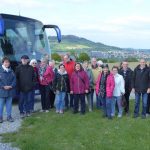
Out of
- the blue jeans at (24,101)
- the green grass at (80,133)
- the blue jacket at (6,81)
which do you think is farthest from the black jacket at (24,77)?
the green grass at (80,133)

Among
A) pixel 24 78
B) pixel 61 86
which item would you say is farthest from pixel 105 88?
pixel 24 78

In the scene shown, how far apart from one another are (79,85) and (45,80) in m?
1.15

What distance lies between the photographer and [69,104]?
1443 centimetres

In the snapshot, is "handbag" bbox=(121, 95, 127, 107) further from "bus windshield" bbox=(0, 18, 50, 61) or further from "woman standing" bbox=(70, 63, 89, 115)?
"bus windshield" bbox=(0, 18, 50, 61)

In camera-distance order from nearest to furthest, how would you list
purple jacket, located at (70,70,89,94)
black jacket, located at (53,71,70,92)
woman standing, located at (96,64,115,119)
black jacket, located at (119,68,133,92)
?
woman standing, located at (96,64,115,119), black jacket, located at (119,68,133,92), purple jacket, located at (70,70,89,94), black jacket, located at (53,71,70,92)

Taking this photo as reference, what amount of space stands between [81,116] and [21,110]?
1725 mm

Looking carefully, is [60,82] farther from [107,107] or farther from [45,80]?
[107,107]

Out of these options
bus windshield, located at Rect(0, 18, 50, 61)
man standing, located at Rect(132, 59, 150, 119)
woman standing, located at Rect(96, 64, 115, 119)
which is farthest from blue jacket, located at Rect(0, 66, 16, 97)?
bus windshield, located at Rect(0, 18, 50, 61)

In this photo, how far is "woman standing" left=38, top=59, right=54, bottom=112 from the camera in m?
13.3

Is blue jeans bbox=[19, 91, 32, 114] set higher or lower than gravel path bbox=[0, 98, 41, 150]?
higher

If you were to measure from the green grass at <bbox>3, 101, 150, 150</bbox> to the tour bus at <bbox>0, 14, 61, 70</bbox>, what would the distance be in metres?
3.70

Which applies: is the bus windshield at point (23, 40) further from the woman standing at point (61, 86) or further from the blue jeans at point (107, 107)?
the blue jeans at point (107, 107)

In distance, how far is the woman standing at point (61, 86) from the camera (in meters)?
13.1

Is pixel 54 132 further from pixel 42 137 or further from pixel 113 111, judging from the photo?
pixel 113 111
